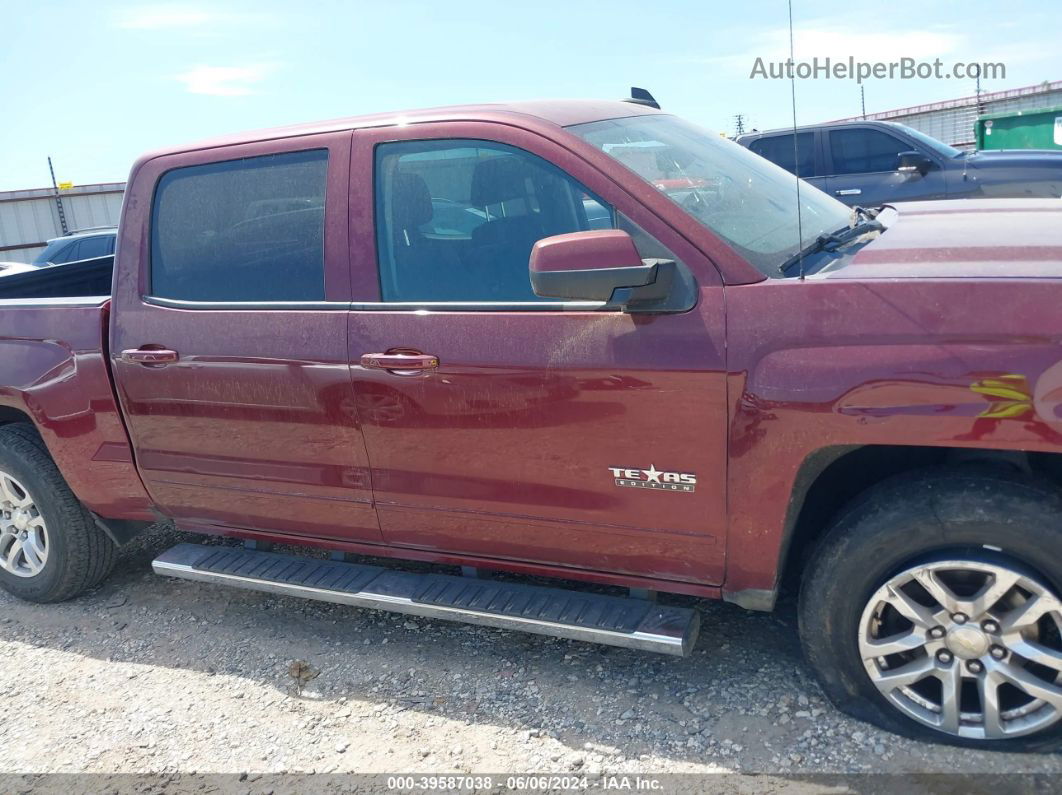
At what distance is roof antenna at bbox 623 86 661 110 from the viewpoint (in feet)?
13.1

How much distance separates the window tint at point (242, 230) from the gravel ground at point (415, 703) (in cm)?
144

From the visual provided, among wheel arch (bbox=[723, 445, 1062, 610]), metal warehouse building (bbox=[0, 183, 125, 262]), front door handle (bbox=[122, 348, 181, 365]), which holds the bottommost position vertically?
wheel arch (bbox=[723, 445, 1062, 610])

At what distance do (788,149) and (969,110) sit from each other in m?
13.8

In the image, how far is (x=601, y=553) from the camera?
299 centimetres

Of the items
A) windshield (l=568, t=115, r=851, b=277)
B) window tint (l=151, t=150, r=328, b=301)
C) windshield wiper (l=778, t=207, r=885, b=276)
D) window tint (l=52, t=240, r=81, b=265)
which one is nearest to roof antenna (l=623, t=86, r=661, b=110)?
windshield (l=568, t=115, r=851, b=277)

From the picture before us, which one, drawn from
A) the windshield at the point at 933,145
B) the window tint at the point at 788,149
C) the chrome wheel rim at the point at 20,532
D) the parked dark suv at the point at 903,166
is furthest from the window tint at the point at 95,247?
the windshield at the point at 933,145

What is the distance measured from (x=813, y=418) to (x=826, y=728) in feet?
3.43

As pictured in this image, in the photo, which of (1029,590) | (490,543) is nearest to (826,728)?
(1029,590)

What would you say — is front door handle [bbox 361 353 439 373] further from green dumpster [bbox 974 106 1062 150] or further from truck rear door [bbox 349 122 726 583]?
green dumpster [bbox 974 106 1062 150]

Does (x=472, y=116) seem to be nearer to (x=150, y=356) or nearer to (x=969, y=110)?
(x=150, y=356)

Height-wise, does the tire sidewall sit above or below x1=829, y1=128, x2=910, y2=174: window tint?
below

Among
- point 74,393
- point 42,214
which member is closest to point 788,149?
point 74,393

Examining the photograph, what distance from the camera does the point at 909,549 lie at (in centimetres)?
254

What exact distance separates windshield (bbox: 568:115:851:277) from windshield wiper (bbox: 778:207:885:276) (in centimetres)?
3
